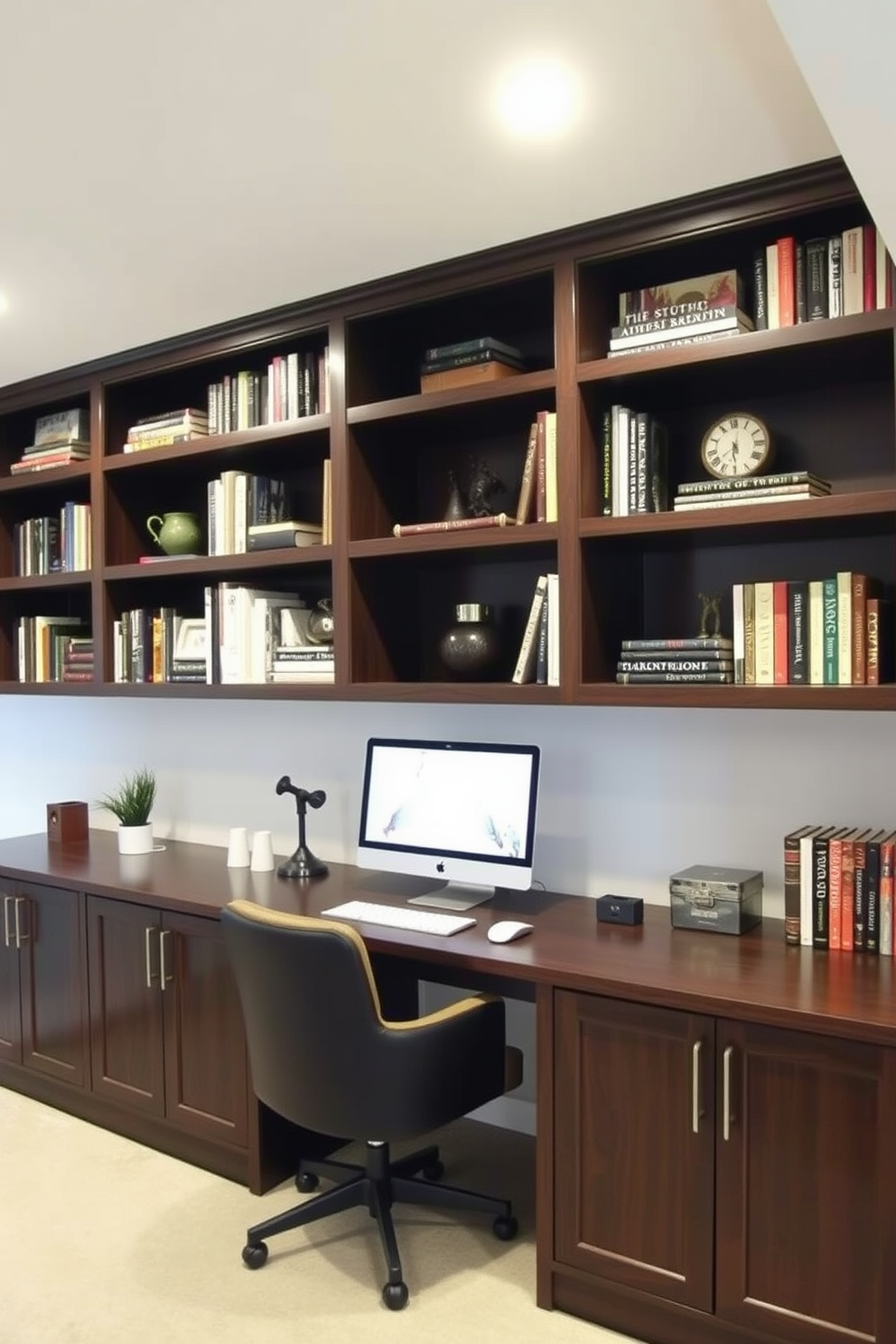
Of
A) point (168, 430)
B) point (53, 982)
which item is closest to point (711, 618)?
point (168, 430)

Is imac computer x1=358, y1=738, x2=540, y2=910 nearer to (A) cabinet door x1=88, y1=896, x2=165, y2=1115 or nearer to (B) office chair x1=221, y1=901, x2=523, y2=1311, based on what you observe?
(B) office chair x1=221, y1=901, x2=523, y2=1311

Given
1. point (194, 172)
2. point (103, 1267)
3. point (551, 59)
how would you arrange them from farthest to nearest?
point (103, 1267) → point (194, 172) → point (551, 59)

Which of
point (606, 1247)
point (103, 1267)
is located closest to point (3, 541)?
point (103, 1267)

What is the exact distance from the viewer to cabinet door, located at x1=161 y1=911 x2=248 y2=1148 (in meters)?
2.76

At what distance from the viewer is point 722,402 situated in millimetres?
2590

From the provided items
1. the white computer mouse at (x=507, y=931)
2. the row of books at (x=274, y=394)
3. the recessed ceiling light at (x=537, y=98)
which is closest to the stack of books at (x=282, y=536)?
the row of books at (x=274, y=394)

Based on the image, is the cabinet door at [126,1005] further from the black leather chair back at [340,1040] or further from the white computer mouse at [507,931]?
the white computer mouse at [507,931]

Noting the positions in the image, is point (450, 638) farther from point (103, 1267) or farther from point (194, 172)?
point (103, 1267)

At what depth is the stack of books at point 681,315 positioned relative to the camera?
2287 millimetres

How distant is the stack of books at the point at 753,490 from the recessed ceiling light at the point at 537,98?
0.82 meters

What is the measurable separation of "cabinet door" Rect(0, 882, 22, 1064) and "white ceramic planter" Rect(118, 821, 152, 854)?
1.23 feet

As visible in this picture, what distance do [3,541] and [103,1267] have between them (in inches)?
98.9

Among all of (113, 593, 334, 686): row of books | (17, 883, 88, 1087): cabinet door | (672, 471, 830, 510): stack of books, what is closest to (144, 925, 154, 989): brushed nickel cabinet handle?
(17, 883, 88, 1087): cabinet door

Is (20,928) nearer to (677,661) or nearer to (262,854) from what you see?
(262,854)
